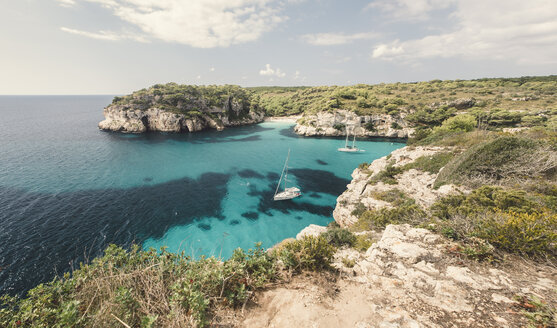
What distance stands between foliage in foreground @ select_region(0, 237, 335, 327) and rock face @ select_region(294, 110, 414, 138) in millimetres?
67833

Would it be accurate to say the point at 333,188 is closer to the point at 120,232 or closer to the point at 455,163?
the point at 455,163

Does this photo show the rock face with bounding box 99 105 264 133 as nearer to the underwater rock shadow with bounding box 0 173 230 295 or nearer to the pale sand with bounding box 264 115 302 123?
the pale sand with bounding box 264 115 302 123

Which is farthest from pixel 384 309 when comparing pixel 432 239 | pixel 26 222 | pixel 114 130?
pixel 114 130

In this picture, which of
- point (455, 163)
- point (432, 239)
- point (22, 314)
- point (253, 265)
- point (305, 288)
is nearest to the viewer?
point (22, 314)

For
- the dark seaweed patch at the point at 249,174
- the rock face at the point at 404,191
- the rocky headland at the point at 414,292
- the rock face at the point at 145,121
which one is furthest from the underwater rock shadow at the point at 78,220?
the rock face at the point at 145,121

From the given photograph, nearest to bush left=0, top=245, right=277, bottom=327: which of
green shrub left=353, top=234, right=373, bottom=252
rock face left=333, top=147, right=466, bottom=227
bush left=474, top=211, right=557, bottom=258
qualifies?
green shrub left=353, top=234, right=373, bottom=252

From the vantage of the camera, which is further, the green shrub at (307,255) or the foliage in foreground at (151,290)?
the green shrub at (307,255)

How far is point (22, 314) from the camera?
3590 mm

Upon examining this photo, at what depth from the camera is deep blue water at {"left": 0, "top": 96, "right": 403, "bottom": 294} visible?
17312mm

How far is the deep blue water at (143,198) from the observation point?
682 inches

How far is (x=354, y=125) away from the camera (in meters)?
70.6

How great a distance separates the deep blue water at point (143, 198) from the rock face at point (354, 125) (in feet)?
73.7

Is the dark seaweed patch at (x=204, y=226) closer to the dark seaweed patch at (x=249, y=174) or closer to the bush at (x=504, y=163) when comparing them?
the dark seaweed patch at (x=249, y=174)

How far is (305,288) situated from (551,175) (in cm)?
1575
